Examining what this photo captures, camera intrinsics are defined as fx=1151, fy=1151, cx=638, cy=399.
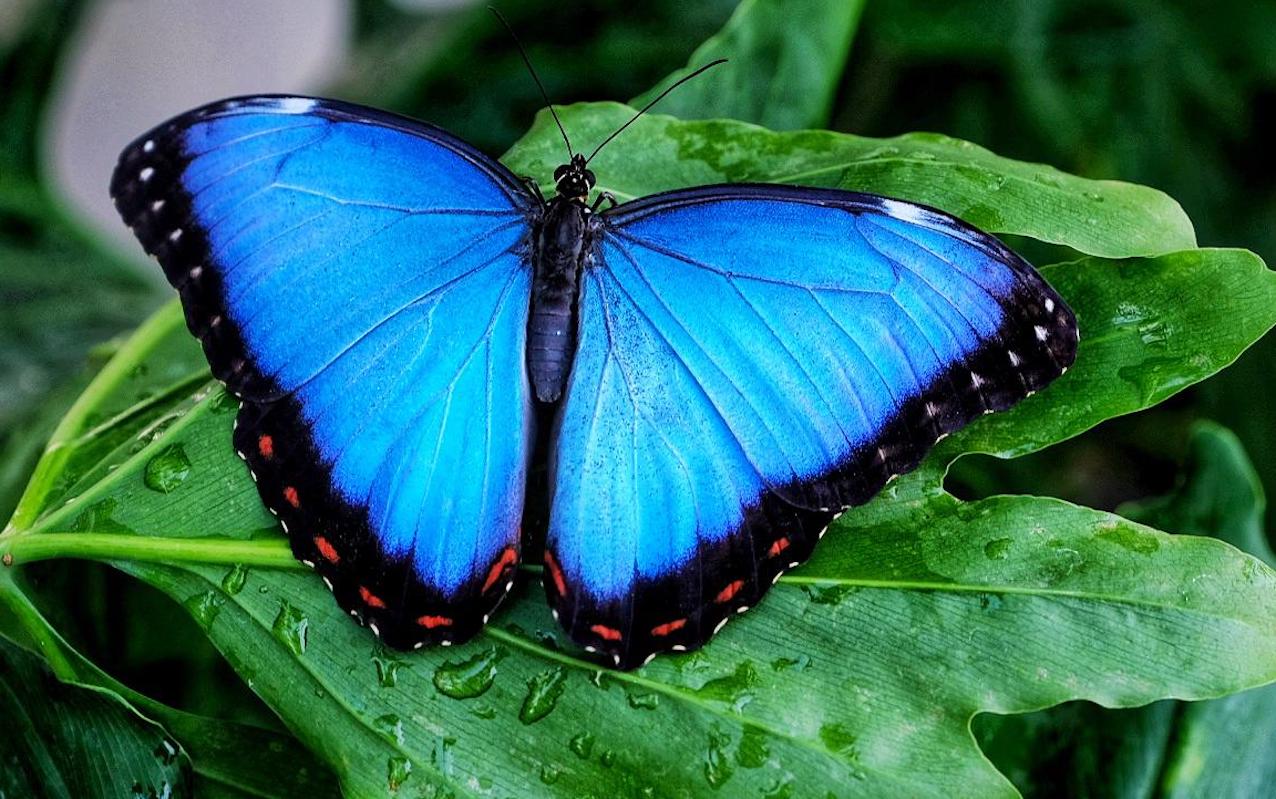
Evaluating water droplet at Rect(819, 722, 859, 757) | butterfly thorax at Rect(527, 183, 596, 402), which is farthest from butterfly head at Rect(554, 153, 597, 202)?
water droplet at Rect(819, 722, 859, 757)

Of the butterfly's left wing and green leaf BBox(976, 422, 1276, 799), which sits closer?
the butterfly's left wing

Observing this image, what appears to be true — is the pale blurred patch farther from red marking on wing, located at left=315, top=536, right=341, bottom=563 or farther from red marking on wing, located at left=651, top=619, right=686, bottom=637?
red marking on wing, located at left=651, top=619, right=686, bottom=637

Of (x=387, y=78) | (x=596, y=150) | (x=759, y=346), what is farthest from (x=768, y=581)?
(x=387, y=78)

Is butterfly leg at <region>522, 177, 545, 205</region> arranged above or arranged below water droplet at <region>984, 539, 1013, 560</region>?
above

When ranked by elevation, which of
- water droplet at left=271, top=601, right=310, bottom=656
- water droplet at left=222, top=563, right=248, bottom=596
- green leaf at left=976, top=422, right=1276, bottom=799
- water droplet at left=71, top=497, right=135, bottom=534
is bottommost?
green leaf at left=976, top=422, right=1276, bottom=799

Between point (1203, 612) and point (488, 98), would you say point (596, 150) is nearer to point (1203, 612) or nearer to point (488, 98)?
point (1203, 612)

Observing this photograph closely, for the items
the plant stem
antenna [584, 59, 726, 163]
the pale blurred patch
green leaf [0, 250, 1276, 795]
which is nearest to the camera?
green leaf [0, 250, 1276, 795]

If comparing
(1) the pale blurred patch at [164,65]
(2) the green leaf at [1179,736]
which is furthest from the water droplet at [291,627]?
(1) the pale blurred patch at [164,65]
